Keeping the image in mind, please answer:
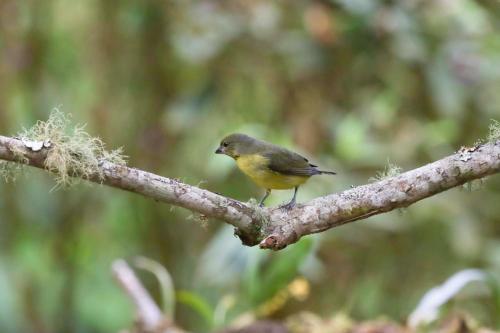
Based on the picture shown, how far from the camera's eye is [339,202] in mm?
1941

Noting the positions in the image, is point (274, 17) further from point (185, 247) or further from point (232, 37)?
point (185, 247)

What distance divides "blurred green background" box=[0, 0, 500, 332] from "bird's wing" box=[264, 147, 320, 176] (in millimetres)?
663

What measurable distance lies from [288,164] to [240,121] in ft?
7.46

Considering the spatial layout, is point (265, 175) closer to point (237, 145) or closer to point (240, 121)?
point (237, 145)

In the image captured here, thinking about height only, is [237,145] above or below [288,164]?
above

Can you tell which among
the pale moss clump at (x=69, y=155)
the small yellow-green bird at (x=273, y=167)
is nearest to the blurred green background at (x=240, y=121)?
the small yellow-green bird at (x=273, y=167)

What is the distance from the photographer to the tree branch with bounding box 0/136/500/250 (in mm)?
1840

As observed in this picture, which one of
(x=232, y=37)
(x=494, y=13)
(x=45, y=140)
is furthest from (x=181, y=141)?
(x=45, y=140)

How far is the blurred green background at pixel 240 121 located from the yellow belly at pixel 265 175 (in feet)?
2.30

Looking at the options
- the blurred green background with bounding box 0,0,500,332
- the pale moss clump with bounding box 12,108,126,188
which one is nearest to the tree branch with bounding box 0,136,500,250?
the pale moss clump with bounding box 12,108,126,188

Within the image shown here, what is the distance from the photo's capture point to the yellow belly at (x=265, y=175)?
2920 millimetres

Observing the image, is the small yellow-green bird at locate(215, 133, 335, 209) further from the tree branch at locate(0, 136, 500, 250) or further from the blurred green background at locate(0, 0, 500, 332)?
the tree branch at locate(0, 136, 500, 250)

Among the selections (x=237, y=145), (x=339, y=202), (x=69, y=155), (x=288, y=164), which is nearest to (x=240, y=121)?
(x=237, y=145)

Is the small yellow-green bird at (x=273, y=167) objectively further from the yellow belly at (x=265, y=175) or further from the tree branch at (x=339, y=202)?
the tree branch at (x=339, y=202)
